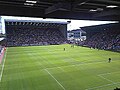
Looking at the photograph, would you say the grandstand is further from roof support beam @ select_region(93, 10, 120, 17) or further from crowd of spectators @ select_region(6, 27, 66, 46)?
roof support beam @ select_region(93, 10, 120, 17)

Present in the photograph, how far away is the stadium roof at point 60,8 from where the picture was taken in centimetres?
1004

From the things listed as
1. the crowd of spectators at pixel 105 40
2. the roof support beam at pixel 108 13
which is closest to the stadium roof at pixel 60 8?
the roof support beam at pixel 108 13

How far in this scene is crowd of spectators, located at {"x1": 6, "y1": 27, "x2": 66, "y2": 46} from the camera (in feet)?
282

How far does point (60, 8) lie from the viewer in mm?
10281

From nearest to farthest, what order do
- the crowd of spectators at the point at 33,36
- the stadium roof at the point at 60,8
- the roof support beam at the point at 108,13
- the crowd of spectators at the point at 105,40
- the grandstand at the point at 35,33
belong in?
the stadium roof at the point at 60,8 < the roof support beam at the point at 108,13 < the crowd of spectators at the point at 105,40 < the grandstand at the point at 35,33 < the crowd of spectators at the point at 33,36

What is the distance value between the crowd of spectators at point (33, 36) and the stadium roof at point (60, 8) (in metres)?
71.9

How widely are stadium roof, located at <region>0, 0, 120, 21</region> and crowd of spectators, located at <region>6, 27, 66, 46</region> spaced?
71865 mm

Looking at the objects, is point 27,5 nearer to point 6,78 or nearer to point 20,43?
point 6,78

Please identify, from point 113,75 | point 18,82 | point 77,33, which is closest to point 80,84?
point 113,75

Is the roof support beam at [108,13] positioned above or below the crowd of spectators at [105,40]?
above

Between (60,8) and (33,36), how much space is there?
8390cm

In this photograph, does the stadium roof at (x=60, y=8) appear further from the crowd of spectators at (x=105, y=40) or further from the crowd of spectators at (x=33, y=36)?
the crowd of spectators at (x=33, y=36)

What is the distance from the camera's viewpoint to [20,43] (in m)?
82.8

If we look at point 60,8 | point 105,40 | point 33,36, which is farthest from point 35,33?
point 60,8
